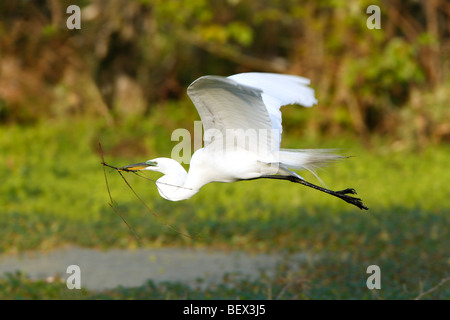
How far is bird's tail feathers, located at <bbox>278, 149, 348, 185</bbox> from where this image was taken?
11.6 ft

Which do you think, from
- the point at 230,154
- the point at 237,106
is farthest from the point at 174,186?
the point at 237,106

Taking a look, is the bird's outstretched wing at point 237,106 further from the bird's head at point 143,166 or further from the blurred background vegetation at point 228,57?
the blurred background vegetation at point 228,57

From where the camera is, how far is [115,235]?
7102 millimetres

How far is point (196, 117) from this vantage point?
13305mm

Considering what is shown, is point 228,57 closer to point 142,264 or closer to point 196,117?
point 196,117

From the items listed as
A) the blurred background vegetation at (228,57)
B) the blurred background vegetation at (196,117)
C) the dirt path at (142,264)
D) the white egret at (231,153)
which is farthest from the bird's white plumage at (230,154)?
the blurred background vegetation at (228,57)

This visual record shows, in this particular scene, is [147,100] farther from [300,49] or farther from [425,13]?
[425,13]

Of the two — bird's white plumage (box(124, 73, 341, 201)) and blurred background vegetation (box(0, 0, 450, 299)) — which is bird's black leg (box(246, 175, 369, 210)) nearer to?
bird's white plumage (box(124, 73, 341, 201))

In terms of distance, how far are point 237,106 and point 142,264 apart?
3.43 m

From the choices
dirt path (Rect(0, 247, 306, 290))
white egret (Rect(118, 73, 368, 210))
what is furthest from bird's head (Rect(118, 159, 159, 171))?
dirt path (Rect(0, 247, 306, 290))

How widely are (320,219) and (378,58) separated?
15.2 feet

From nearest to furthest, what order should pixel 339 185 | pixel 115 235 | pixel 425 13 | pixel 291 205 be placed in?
pixel 115 235
pixel 291 205
pixel 339 185
pixel 425 13
